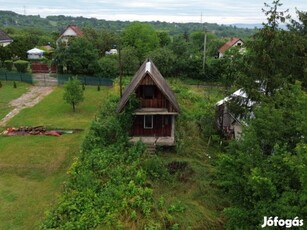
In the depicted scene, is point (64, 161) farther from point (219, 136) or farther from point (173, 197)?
point (219, 136)

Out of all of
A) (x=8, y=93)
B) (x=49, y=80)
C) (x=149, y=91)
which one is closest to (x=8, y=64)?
(x=49, y=80)

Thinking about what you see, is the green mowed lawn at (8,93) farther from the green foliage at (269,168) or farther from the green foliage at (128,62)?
the green foliage at (269,168)

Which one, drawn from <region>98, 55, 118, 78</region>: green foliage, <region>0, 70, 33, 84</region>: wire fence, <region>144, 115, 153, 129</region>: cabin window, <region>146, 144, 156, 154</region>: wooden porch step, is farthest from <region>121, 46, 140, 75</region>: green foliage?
<region>146, 144, 156, 154</region>: wooden porch step

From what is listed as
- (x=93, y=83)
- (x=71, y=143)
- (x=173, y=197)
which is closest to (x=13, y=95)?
(x=93, y=83)

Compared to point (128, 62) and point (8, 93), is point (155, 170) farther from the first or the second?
point (128, 62)

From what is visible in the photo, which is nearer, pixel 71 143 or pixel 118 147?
pixel 118 147

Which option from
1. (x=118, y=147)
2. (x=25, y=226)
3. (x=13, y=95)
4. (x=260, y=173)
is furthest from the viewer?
(x=13, y=95)
